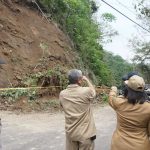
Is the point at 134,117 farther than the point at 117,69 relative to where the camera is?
No

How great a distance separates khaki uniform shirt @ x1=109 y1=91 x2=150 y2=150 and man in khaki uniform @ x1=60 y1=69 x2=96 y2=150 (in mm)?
1174

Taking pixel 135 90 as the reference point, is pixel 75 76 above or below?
below

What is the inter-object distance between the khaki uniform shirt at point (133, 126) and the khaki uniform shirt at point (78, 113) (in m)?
1.17

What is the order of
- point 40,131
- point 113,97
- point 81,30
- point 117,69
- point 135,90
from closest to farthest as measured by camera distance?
1. point 135,90
2. point 113,97
3. point 40,131
4. point 81,30
5. point 117,69

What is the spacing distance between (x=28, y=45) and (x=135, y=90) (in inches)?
616

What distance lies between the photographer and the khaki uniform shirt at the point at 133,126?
15.2 feet

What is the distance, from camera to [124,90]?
15.8ft

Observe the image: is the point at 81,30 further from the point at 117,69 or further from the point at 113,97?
the point at 117,69

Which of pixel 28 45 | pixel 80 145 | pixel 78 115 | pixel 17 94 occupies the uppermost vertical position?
pixel 78 115

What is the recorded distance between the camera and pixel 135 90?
4621 mm

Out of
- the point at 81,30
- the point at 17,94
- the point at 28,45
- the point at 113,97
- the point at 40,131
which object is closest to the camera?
the point at 113,97

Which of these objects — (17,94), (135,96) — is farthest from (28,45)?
(135,96)

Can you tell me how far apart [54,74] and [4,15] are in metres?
4.65

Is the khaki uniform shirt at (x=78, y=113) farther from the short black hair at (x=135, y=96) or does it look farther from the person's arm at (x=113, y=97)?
the short black hair at (x=135, y=96)
